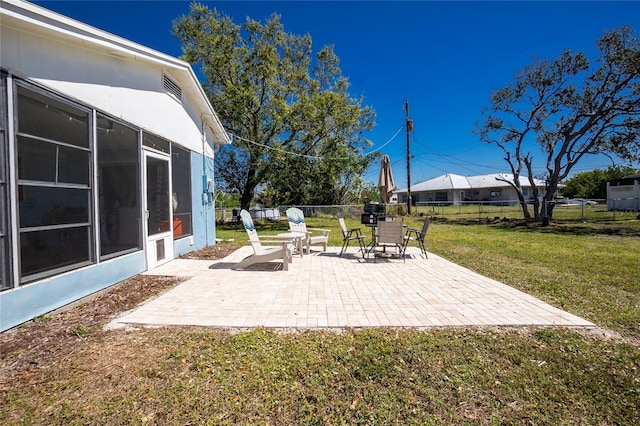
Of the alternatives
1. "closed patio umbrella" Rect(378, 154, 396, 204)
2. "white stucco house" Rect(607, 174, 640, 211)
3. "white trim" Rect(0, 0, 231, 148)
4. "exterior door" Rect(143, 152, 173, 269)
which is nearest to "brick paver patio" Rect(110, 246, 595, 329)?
A: "exterior door" Rect(143, 152, 173, 269)

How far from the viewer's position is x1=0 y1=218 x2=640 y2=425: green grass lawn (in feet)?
6.72

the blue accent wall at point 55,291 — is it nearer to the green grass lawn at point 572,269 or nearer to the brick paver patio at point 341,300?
the brick paver patio at point 341,300

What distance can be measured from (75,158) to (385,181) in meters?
7.00

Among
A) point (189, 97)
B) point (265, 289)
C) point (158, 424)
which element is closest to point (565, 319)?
point (265, 289)

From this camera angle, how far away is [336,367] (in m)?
2.61

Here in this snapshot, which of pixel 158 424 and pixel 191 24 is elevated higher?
pixel 191 24

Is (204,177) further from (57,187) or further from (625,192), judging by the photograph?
(625,192)

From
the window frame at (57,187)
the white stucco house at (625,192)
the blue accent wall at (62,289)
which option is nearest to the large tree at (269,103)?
the blue accent wall at (62,289)

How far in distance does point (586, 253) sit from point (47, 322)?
1146 cm

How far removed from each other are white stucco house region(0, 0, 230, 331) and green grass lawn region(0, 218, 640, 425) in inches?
51.1

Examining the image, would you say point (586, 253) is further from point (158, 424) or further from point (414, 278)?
point (158, 424)

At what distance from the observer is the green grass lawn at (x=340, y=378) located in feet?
6.72

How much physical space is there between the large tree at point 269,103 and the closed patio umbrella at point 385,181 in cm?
860

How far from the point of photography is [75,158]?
4230 millimetres
